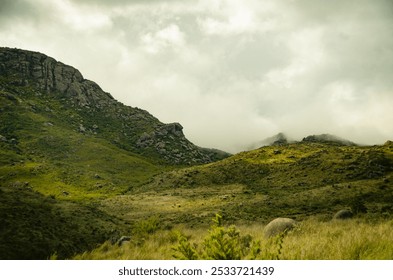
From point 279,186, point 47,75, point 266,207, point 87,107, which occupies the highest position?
point 47,75

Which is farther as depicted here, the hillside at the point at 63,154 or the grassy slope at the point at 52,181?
the hillside at the point at 63,154

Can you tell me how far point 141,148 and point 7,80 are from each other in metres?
73.9

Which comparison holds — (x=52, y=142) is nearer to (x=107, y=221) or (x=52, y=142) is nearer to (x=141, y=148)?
(x=141, y=148)

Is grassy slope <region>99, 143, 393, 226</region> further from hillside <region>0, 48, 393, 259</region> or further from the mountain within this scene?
hillside <region>0, 48, 393, 259</region>

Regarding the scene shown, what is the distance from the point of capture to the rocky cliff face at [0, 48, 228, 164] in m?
153

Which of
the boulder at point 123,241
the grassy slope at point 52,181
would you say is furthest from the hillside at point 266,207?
the grassy slope at point 52,181

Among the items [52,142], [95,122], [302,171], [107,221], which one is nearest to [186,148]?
[95,122]

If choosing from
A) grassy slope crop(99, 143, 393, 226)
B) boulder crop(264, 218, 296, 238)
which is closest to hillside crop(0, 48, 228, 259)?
boulder crop(264, 218, 296, 238)

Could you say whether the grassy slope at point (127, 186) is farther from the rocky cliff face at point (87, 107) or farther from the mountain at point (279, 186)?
the rocky cliff face at point (87, 107)

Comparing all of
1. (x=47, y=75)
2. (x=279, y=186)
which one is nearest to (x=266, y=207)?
(x=279, y=186)

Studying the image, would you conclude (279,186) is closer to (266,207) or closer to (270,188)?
(270,188)

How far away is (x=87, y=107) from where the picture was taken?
564 feet

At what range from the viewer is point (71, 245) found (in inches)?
434

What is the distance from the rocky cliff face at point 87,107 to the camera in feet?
502
